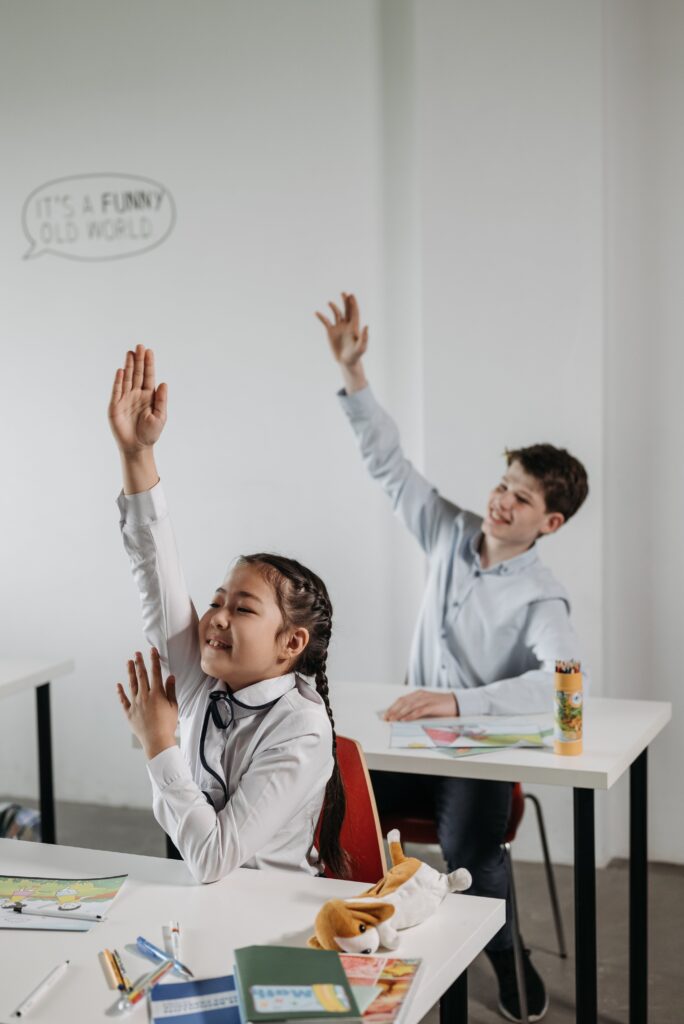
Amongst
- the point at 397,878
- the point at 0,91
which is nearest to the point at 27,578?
the point at 0,91

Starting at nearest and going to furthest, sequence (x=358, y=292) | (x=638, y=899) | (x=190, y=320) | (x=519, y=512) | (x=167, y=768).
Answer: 1. (x=167, y=768)
2. (x=638, y=899)
3. (x=519, y=512)
4. (x=358, y=292)
5. (x=190, y=320)

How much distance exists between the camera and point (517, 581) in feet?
9.39

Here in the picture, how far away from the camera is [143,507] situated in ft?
6.27

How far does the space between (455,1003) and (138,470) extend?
0.95m

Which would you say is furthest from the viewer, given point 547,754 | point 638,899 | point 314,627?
point 638,899

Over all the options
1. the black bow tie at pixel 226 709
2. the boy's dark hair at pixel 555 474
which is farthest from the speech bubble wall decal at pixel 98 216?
the black bow tie at pixel 226 709

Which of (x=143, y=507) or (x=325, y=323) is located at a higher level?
(x=325, y=323)

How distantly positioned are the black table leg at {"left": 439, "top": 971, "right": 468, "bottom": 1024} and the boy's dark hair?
1.56 m

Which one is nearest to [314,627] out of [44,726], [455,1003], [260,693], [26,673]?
[260,693]

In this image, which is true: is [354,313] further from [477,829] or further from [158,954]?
[158,954]

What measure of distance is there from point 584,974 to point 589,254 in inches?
80.3

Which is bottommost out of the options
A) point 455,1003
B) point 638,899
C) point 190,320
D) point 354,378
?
point 638,899

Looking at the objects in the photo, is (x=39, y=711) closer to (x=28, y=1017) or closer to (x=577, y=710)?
(x=577, y=710)

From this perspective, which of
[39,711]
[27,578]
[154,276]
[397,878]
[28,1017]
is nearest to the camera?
[28,1017]
